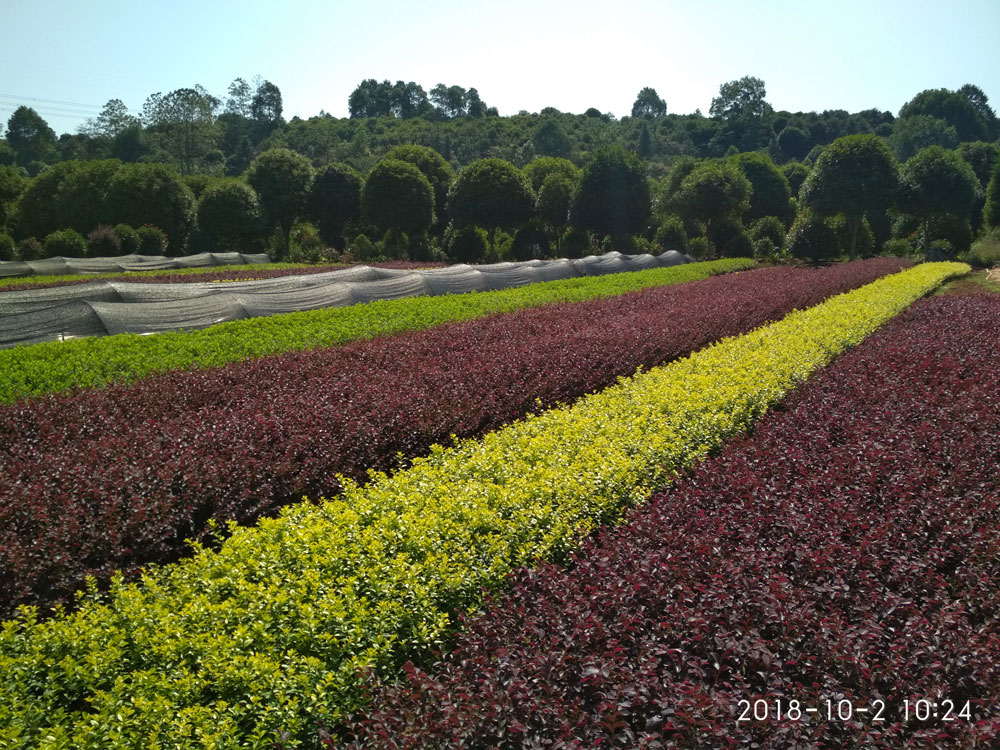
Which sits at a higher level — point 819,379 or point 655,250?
point 655,250

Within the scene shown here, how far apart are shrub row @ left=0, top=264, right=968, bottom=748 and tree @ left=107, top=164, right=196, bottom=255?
3582 cm

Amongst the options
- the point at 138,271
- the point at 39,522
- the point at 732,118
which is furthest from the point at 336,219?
the point at 732,118

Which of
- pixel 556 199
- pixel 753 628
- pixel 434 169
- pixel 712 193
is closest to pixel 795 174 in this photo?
pixel 712 193

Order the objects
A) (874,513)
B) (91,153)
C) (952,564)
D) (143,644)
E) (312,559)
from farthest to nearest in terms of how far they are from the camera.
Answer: (91,153), (874,513), (952,564), (312,559), (143,644)

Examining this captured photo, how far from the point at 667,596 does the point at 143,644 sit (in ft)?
6.87

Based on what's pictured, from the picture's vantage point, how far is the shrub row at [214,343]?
714cm

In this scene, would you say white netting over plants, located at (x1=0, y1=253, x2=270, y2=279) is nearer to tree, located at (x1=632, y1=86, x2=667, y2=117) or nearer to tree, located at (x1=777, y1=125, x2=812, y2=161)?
tree, located at (x1=777, y1=125, x2=812, y2=161)

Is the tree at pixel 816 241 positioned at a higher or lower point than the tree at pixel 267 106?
lower

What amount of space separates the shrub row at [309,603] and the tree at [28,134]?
10324cm

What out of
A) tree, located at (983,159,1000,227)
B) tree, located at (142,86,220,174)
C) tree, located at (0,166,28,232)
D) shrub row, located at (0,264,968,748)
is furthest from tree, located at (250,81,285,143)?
shrub row, located at (0,264,968,748)

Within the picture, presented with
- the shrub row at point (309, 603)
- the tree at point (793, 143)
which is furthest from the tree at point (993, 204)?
the tree at point (793, 143)

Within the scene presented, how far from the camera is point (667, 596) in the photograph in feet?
9.27

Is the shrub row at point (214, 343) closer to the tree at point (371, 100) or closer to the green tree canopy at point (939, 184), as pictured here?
the green tree canopy at point (939, 184)

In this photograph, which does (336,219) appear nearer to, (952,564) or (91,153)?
(952,564)
